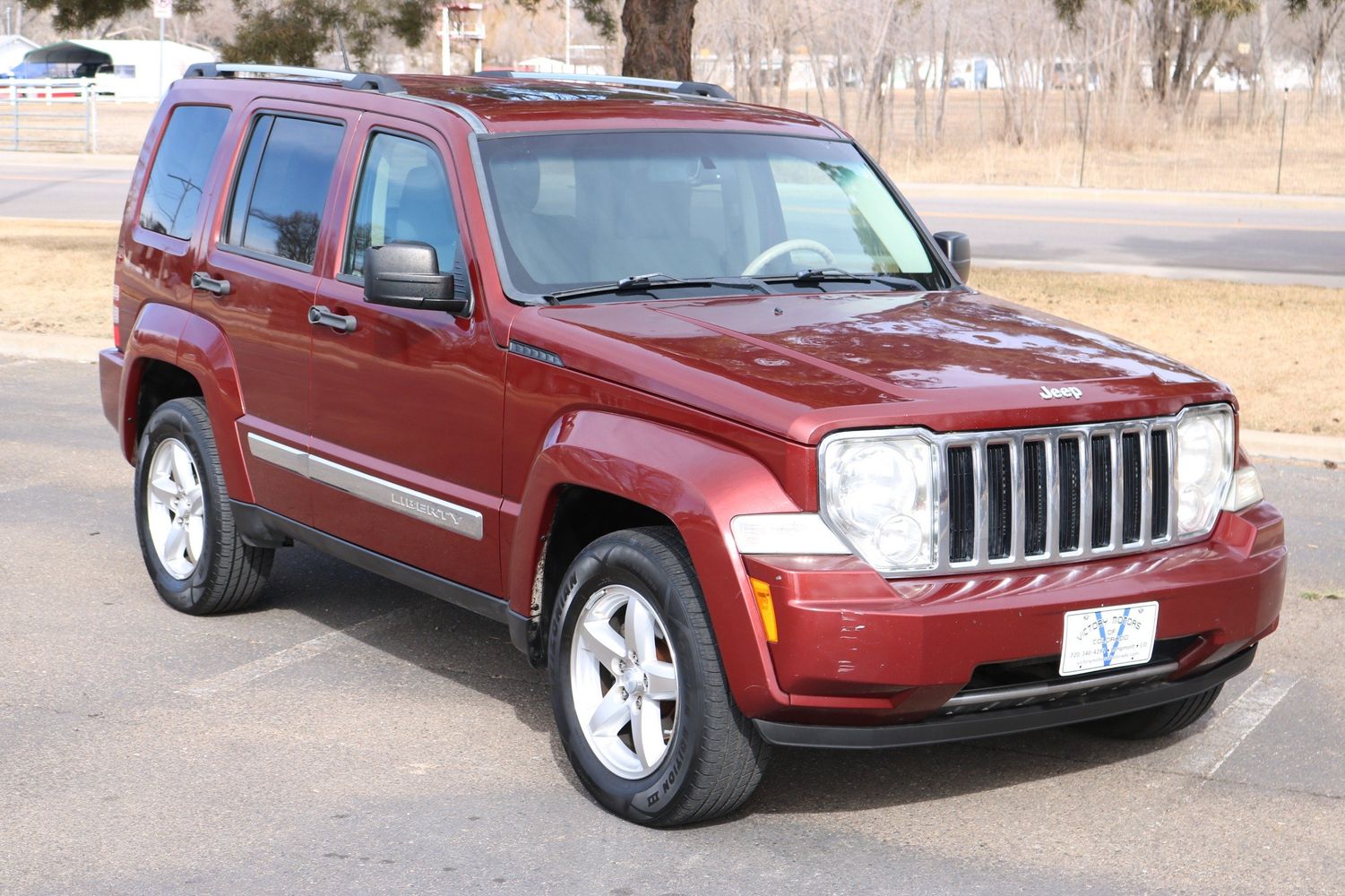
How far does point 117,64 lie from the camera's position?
82.5 m

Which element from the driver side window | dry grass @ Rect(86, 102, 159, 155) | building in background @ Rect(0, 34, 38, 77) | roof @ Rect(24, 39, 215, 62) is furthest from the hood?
building in background @ Rect(0, 34, 38, 77)

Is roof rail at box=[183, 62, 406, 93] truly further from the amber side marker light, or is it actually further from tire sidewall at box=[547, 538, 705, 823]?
the amber side marker light

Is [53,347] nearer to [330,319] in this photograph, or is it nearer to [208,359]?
[208,359]

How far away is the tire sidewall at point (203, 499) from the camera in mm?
6438

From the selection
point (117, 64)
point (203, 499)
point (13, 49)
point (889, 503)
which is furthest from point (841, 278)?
point (13, 49)

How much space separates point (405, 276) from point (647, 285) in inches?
29.5

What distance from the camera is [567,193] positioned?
17.6ft

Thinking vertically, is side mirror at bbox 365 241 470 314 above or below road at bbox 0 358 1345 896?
above

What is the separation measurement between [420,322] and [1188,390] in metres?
2.33

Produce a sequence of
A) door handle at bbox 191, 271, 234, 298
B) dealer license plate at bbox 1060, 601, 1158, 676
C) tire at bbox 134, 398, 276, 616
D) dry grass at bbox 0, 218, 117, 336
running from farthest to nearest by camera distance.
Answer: dry grass at bbox 0, 218, 117, 336 → tire at bbox 134, 398, 276, 616 → door handle at bbox 191, 271, 234, 298 → dealer license plate at bbox 1060, 601, 1158, 676

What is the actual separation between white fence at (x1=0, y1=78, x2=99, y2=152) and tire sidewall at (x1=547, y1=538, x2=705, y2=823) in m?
37.5

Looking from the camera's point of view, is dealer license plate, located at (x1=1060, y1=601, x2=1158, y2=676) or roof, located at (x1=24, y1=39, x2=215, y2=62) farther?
roof, located at (x1=24, y1=39, x2=215, y2=62)

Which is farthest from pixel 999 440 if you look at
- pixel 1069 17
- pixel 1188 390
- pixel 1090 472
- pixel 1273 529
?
pixel 1069 17

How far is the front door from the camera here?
5141mm
